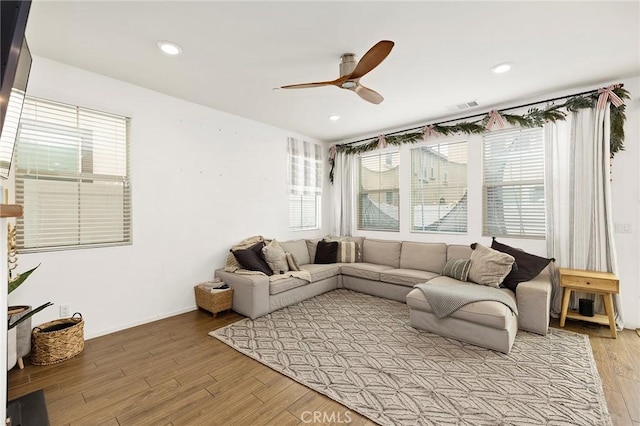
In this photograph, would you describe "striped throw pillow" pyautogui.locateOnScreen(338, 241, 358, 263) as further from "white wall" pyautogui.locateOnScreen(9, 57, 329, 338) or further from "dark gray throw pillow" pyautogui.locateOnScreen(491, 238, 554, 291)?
"dark gray throw pillow" pyautogui.locateOnScreen(491, 238, 554, 291)

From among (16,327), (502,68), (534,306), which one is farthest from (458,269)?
(16,327)

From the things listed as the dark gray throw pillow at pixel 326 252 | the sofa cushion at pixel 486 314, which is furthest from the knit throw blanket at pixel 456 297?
the dark gray throw pillow at pixel 326 252

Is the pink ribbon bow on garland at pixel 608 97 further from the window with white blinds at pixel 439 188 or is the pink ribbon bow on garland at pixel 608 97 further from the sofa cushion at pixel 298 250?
the sofa cushion at pixel 298 250

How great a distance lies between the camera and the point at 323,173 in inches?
224

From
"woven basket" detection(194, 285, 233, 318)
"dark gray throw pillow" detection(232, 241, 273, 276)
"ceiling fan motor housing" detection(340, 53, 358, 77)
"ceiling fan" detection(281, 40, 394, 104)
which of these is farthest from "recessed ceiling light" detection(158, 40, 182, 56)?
A: "woven basket" detection(194, 285, 233, 318)

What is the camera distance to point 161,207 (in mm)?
3391

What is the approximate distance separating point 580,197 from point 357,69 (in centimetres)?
302

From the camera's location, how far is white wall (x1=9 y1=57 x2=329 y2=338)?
2.71 meters

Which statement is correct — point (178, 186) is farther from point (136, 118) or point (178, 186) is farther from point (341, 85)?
point (341, 85)

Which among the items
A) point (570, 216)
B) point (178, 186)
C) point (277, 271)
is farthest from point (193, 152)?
point (570, 216)

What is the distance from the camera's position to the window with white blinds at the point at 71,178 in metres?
2.55

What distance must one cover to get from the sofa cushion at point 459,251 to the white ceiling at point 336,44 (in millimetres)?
1995

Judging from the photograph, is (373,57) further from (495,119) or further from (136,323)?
(136,323)

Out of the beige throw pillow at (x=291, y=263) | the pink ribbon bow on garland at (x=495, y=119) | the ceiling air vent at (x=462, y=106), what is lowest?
the beige throw pillow at (x=291, y=263)
